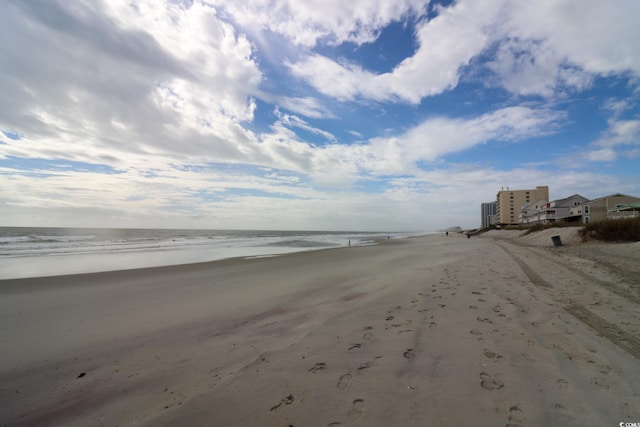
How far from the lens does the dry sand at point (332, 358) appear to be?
2.53 metres

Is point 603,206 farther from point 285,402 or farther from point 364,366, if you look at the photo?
point 285,402

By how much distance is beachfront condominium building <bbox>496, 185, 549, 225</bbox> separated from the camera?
11019 cm

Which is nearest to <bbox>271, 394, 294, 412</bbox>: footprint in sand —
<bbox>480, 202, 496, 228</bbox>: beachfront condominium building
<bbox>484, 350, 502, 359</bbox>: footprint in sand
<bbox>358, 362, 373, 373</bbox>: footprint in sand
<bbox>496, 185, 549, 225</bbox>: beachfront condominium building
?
<bbox>358, 362, 373, 373</bbox>: footprint in sand

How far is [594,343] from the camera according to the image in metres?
3.75

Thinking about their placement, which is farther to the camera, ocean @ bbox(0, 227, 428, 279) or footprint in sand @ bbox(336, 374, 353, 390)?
ocean @ bbox(0, 227, 428, 279)

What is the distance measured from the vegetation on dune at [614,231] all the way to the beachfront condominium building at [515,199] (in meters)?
104

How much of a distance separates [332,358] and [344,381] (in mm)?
558

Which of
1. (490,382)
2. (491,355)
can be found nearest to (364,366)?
(490,382)

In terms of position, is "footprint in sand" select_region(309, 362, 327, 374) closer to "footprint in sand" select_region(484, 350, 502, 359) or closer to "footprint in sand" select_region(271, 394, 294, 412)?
"footprint in sand" select_region(271, 394, 294, 412)

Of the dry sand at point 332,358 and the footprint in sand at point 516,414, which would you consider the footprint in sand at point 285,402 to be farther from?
the footprint in sand at point 516,414

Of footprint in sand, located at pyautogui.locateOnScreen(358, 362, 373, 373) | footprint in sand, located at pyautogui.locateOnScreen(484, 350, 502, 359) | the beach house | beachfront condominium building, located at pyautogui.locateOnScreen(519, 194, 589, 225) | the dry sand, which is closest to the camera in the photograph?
the dry sand

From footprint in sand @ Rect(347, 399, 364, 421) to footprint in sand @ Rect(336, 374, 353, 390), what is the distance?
10.1 inches

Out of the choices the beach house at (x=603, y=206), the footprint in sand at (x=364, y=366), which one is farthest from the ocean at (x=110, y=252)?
the beach house at (x=603, y=206)

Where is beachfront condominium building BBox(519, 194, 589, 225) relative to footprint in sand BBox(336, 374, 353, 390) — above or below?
above
